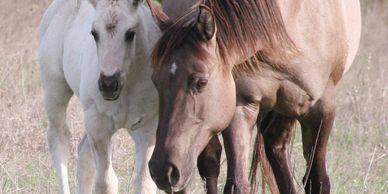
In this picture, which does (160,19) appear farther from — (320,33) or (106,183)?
(106,183)

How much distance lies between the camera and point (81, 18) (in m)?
5.70

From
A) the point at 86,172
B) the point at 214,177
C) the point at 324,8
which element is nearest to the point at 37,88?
the point at 86,172

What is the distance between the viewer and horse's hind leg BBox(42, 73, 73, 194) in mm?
5961

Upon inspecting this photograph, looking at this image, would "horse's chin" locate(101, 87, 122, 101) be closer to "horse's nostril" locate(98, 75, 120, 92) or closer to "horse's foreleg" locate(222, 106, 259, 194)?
"horse's nostril" locate(98, 75, 120, 92)

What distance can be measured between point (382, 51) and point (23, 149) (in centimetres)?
550

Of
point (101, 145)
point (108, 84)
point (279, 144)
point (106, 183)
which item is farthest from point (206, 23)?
point (279, 144)

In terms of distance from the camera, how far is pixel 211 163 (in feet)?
17.5

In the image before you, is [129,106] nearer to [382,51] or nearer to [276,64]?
[276,64]

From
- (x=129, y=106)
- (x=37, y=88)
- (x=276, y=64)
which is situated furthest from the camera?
(x=37, y=88)

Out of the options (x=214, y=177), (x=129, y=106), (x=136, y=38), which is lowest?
(x=214, y=177)

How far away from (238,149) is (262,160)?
40.4 inches

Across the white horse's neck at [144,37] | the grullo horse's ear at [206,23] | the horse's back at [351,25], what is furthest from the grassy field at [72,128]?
the grullo horse's ear at [206,23]

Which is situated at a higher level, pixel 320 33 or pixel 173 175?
pixel 320 33

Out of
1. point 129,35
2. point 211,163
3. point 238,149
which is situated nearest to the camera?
point 238,149
